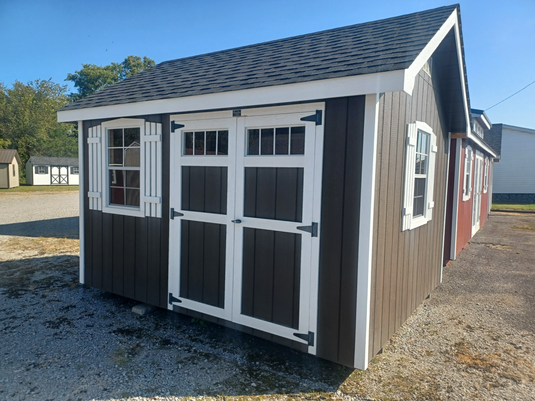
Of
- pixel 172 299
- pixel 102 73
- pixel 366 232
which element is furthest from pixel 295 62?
pixel 102 73

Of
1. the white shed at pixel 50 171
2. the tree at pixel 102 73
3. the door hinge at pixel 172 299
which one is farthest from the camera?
the tree at pixel 102 73

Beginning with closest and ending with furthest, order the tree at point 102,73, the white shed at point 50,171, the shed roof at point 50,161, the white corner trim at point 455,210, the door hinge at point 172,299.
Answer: the door hinge at point 172,299 → the white corner trim at point 455,210 → the shed roof at point 50,161 → the white shed at point 50,171 → the tree at point 102,73

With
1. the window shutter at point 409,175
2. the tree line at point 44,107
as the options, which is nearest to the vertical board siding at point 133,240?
the window shutter at point 409,175

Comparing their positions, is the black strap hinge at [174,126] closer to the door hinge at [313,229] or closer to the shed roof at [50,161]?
the door hinge at [313,229]

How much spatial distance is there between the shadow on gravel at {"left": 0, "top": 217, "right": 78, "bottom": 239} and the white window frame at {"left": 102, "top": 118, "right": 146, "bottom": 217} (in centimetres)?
544

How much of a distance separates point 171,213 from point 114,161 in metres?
1.23

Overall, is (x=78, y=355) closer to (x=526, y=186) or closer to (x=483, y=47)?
(x=483, y=47)

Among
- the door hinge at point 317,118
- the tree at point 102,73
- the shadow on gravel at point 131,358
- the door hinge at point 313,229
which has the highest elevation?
the tree at point 102,73

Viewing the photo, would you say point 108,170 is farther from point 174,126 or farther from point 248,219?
point 248,219

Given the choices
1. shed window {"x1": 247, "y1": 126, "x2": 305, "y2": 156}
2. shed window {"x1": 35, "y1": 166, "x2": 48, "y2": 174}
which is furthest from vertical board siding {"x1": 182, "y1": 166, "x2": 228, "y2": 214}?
shed window {"x1": 35, "y1": 166, "x2": 48, "y2": 174}

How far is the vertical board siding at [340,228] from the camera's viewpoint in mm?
2902

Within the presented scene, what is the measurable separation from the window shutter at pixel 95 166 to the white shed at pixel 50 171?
31.9 metres

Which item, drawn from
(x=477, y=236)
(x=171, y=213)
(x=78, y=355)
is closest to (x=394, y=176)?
(x=171, y=213)

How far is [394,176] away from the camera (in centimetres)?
336
